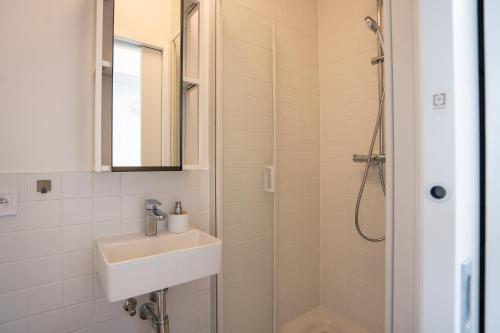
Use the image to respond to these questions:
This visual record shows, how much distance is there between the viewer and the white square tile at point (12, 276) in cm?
96

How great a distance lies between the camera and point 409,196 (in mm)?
571

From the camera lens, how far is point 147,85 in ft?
4.14

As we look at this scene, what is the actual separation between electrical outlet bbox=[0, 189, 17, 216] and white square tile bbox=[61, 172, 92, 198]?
0.15 metres

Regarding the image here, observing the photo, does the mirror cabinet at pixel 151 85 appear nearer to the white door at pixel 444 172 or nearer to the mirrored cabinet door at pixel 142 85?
the mirrored cabinet door at pixel 142 85

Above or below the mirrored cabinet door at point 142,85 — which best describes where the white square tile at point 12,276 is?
below

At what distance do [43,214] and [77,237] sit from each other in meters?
0.16

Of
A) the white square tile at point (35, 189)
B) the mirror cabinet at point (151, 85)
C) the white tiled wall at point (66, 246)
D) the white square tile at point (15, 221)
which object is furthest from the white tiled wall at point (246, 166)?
the white square tile at point (15, 221)

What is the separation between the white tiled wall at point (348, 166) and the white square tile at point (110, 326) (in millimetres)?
1518

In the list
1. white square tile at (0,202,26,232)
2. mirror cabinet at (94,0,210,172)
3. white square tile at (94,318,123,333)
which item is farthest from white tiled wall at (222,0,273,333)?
white square tile at (0,202,26,232)

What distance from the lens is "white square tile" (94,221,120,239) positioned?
1136 millimetres

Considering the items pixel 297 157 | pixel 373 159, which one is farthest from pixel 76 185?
pixel 373 159

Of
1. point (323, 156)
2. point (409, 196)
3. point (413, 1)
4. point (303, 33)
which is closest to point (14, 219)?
point (409, 196)

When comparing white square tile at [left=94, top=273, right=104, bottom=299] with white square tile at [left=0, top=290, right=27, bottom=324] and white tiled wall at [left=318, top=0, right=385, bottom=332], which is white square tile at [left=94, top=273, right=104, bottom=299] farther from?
white tiled wall at [left=318, top=0, right=385, bottom=332]

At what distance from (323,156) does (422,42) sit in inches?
62.8
